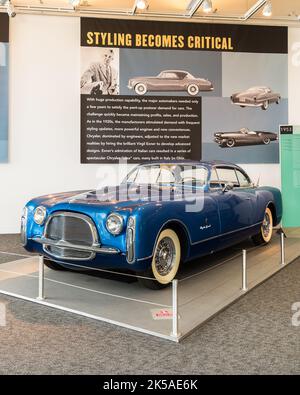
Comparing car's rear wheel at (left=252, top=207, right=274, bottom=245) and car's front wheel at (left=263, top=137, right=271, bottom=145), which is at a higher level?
car's front wheel at (left=263, top=137, right=271, bottom=145)

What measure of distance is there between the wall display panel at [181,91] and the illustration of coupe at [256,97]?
0.02 meters

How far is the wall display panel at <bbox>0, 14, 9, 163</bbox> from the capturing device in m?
7.00

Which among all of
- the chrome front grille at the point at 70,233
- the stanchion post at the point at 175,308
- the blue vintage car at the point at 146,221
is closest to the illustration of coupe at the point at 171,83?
the blue vintage car at the point at 146,221

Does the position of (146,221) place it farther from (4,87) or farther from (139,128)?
(4,87)

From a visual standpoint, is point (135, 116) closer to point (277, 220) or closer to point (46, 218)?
point (277, 220)

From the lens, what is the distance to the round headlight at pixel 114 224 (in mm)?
3146

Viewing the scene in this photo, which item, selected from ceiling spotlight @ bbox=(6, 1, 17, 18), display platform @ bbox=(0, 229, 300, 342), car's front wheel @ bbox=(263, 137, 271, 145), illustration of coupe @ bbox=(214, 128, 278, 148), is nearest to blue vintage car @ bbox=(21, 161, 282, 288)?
display platform @ bbox=(0, 229, 300, 342)

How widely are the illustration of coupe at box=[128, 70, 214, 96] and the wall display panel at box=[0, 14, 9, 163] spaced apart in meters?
2.32

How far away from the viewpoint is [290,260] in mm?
4820

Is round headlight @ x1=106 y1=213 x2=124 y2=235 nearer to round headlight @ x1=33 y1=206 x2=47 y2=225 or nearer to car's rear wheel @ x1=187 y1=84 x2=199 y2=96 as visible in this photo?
round headlight @ x1=33 y1=206 x2=47 y2=225

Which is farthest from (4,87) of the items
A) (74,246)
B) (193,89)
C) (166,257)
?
(166,257)

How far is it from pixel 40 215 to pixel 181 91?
4.67 m

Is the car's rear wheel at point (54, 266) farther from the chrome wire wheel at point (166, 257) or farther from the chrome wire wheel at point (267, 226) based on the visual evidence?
the chrome wire wheel at point (267, 226)
